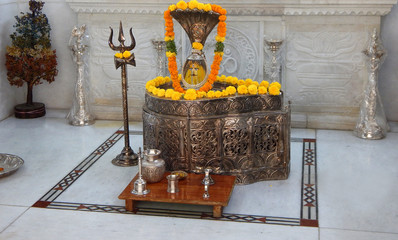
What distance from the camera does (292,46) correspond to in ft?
24.7

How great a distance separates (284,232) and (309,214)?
0.43 m

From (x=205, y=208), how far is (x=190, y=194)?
187mm

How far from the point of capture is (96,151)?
6824 mm

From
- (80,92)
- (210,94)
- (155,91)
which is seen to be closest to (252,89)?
(210,94)

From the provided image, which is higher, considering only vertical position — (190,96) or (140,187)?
(190,96)

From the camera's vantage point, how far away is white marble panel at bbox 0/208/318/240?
4754 mm

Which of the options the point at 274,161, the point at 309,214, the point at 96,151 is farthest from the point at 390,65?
the point at 96,151

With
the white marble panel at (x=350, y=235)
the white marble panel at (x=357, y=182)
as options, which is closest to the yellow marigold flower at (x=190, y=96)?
the white marble panel at (x=357, y=182)

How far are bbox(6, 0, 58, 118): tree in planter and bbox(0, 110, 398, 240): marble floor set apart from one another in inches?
43.7

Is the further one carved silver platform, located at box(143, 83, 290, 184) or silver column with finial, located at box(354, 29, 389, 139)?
silver column with finial, located at box(354, 29, 389, 139)

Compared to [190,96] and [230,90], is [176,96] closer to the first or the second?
[190,96]

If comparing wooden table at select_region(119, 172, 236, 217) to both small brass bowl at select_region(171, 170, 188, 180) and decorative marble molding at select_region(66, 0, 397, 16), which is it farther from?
decorative marble molding at select_region(66, 0, 397, 16)

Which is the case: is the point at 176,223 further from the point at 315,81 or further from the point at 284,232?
the point at 315,81

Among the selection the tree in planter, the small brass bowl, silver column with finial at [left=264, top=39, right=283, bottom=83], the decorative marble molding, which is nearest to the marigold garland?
the small brass bowl
